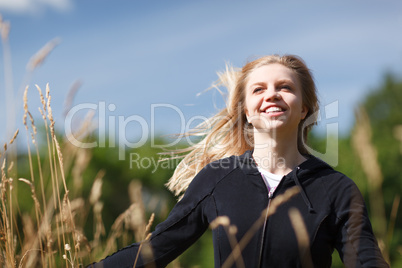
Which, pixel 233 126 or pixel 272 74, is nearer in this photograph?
pixel 272 74

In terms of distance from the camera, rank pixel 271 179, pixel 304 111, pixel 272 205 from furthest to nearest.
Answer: pixel 304 111, pixel 271 179, pixel 272 205

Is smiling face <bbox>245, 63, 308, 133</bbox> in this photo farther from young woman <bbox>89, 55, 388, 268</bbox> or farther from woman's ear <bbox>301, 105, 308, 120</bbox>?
woman's ear <bbox>301, 105, 308, 120</bbox>

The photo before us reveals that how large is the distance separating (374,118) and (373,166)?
33700 mm

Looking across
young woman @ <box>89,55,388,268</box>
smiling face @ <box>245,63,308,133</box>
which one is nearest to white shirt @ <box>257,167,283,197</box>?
young woman @ <box>89,55,388,268</box>

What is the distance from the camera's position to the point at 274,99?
93.7 inches

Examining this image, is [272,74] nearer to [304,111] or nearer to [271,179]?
[304,111]

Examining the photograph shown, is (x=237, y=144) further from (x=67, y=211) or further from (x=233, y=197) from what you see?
(x=67, y=211)

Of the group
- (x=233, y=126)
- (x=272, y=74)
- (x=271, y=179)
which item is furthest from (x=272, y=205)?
(x=233, y=126)

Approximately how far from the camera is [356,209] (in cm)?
213

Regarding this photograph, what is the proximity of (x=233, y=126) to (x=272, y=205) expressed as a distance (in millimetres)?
1165

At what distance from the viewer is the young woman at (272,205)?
6.93ft

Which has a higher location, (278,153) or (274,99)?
(274,99)

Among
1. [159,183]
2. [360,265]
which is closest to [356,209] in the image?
[360,265]

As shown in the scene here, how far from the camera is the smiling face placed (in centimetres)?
236
